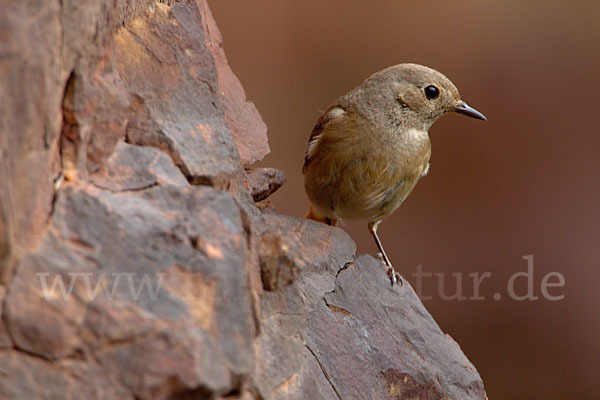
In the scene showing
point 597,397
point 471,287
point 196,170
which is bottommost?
point 597,397

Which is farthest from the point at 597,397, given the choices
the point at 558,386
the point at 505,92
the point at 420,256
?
the point at 505,92

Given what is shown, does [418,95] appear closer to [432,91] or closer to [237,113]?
[432,91]

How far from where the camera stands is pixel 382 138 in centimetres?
402

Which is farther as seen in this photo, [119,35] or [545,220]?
[545,220]

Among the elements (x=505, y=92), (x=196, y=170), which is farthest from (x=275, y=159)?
(x=196, y=170)

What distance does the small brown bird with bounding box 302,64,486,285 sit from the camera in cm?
403

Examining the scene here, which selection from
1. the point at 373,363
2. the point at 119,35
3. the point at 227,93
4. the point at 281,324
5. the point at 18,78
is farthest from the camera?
the point at 227,93

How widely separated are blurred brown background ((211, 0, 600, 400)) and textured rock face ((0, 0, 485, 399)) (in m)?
3.76

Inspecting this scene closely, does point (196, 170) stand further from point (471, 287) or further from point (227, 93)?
point (471, 287)

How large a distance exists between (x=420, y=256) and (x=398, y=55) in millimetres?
1930

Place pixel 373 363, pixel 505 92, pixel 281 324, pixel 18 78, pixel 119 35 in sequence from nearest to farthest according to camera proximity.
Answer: pixel 18 78 → pixel 281 324 → pixel 119 35 → pixel 373 363 → pixel 505 92

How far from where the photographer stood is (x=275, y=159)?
660 cm

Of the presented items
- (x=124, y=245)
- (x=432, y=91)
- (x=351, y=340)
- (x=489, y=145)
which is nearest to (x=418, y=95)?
(x=432, y=91)

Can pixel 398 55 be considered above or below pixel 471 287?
above
